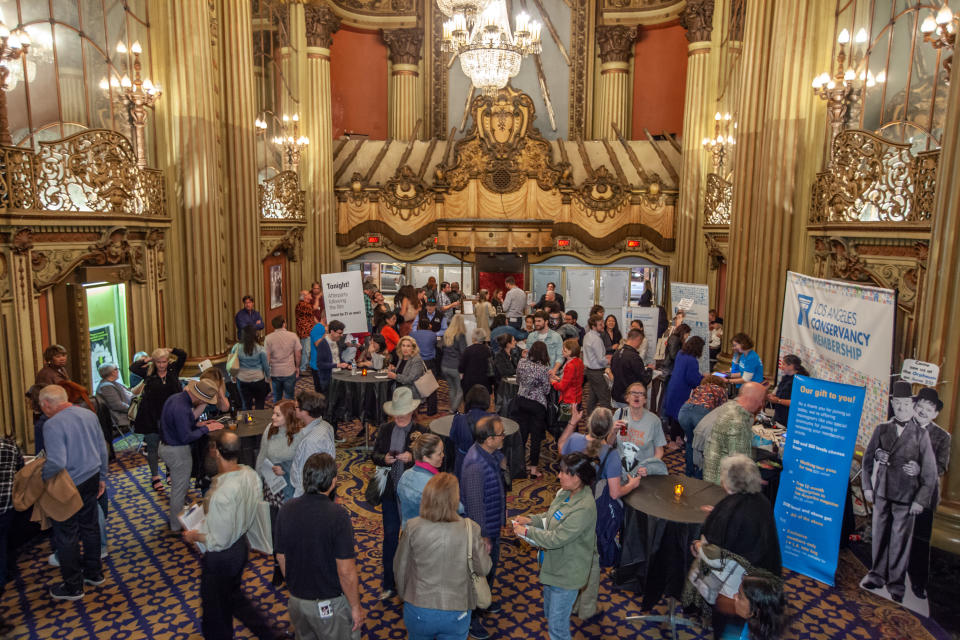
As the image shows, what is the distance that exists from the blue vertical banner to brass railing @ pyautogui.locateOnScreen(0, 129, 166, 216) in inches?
276

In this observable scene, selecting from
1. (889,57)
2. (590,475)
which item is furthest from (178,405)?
(889,57)

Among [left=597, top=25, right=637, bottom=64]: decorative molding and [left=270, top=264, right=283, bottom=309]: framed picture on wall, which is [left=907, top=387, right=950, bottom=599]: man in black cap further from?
[left=597, top=25, right=637, bottom=64]: decorative molding

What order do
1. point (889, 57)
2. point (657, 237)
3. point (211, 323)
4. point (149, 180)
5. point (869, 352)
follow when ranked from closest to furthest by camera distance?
point (869, 352) → point (889, 57) → point (149, 180) → point (211, 323) → point (657, 237)

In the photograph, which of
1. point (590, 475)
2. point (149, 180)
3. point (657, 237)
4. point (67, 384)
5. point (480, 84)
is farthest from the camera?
point (657, 237)

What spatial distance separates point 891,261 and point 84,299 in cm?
831

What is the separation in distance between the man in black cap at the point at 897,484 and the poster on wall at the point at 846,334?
0.23 meters

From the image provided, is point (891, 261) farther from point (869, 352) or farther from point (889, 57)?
point (889, 57)

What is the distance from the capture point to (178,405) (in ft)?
16.9

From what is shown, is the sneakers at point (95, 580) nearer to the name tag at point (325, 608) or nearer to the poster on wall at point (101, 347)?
the name tag at point (325, 608)

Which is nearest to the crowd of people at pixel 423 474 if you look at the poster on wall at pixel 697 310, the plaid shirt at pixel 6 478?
the plaid shirt at pixel 6 478

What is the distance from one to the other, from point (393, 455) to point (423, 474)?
0.78m

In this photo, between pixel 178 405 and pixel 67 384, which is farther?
pixel 67 384

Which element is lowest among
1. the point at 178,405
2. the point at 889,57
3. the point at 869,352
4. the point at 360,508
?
the point at 360,508

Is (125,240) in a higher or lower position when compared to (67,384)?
higher
